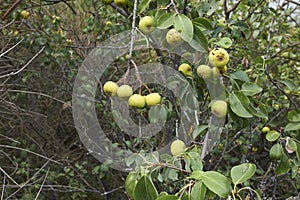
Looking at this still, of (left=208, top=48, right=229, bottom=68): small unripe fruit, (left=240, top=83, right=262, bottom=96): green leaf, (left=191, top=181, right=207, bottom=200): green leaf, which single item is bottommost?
(left=191, top=181, right=207, bottom=200): green leaf

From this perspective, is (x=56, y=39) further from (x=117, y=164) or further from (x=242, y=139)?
(x=242, y=139)

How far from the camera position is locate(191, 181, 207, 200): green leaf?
0.75m

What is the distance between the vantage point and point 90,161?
9.18ft

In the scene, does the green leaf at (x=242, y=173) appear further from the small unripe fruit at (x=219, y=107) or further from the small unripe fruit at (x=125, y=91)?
the small unripe fruit at (x=125, y=91)

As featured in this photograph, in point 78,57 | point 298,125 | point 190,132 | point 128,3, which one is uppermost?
point 128,3

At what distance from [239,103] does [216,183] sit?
264mm

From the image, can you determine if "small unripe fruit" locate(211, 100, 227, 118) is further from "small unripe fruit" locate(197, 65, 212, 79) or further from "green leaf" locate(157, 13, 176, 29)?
"green leaf" locate(157, 13, 176, 29)

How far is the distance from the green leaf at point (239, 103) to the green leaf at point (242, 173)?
126 mm

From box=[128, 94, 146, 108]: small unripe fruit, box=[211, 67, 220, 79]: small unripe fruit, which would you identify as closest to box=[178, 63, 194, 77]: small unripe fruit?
box=[211, 67, 220, 79]: small unripe fruit

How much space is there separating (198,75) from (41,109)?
2024 mm

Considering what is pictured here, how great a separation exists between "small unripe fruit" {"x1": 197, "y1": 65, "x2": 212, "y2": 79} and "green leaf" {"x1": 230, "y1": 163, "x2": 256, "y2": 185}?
243mm

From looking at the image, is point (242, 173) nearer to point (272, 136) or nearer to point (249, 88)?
point (249, 88)

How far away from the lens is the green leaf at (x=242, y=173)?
92cm

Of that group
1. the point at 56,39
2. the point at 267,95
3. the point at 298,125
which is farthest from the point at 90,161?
the point at 298,125
